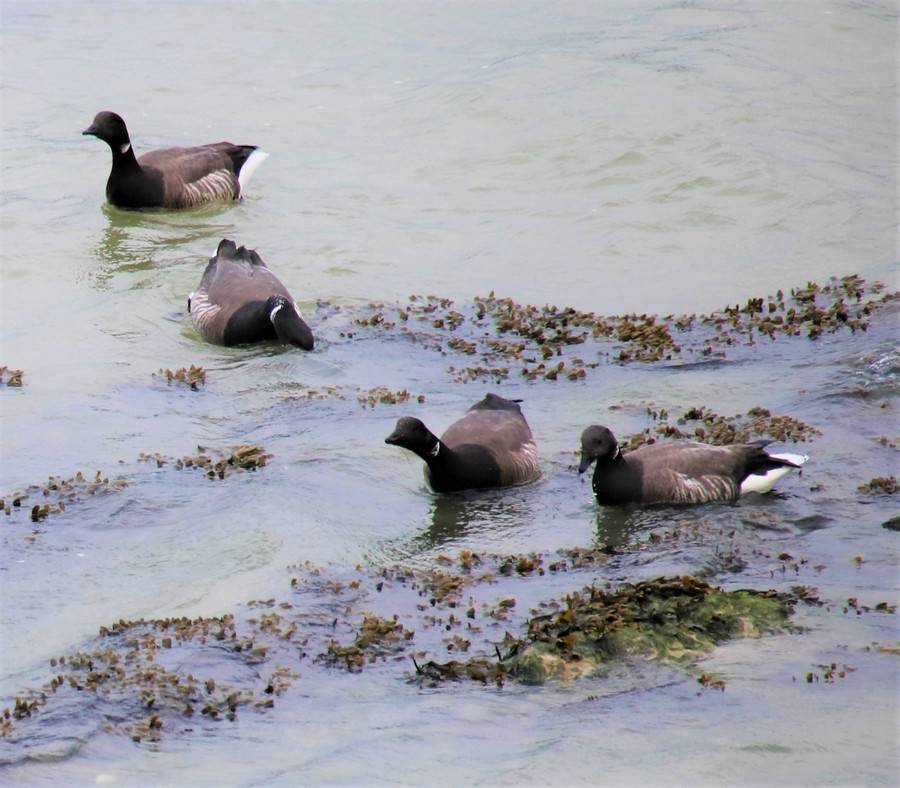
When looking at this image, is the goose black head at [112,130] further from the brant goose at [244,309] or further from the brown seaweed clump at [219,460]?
the brown seaweed clump at [219,460]

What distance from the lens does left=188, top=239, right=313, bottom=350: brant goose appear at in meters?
12.6

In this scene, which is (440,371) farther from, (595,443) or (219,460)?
(595,443)

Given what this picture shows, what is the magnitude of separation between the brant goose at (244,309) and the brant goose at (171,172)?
150 inches

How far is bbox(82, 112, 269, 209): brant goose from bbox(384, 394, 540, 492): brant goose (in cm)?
870

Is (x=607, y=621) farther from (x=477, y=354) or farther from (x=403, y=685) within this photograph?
(x=477, y=354)

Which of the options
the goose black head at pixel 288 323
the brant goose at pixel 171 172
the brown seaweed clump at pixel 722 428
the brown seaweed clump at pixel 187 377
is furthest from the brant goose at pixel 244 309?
the brant goose at pixel 171 172

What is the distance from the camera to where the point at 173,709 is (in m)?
6.29

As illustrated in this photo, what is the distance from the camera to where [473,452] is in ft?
31.8

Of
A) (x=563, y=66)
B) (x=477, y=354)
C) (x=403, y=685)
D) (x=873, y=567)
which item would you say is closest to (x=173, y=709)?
(x=403, y=685)

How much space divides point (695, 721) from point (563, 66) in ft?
59.4

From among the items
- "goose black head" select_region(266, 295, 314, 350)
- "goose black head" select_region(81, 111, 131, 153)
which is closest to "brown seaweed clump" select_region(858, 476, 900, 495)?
"goose black head" select_region(266, 295, 314, 350)

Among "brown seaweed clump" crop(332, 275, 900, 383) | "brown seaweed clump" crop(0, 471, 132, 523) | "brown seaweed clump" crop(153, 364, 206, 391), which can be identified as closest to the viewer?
"brown seaweed clump" crop(0, 471, 132, 523)

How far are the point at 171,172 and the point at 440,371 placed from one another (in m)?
7.03

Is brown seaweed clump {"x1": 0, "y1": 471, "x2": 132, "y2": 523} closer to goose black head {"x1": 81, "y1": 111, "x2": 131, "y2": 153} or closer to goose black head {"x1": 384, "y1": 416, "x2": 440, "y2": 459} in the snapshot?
goose black head {"x1": 384, "y1": 416, "x2": 440, "y2": 459}
